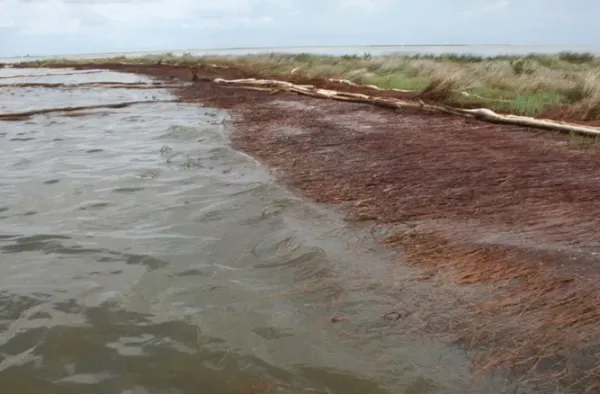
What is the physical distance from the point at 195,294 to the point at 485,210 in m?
3.43

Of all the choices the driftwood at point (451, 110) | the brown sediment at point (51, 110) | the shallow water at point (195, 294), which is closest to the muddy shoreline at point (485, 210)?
A: the driftwood at point (451, 110)

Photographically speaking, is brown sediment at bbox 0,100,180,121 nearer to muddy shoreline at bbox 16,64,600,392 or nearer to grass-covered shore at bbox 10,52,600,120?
muddy shoreline at bbox 16,64,600,392

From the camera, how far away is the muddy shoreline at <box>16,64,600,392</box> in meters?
3.44

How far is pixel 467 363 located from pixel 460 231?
7.40ft

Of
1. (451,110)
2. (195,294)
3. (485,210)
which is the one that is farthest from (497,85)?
(195,294)

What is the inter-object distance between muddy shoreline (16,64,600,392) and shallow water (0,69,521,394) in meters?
0.39

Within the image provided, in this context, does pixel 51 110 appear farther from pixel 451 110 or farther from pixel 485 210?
pixel 485 210

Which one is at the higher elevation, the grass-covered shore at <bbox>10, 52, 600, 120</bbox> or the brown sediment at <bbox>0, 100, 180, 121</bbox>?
the grass-covered shore at <bbox>10, 52, 600, 120</bbox>

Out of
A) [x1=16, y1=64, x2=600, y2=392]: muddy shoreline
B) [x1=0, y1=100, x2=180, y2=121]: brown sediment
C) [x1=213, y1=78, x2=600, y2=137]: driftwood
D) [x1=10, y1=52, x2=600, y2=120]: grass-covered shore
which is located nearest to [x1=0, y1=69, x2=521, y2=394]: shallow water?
[x1=16, y1=64, x2=600, y2=392]: muddy shoreline

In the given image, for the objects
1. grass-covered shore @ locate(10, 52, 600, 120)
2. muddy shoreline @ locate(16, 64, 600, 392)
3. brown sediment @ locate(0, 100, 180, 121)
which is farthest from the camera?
brown sediment @ locate(0, 100, 180, 121)

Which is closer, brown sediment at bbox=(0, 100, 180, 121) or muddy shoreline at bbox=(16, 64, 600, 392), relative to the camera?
muddy shoreline at bbox=(16, 64, 600, 392)

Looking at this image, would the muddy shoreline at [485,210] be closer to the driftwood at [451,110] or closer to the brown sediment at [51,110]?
the driftwood at [451,110]

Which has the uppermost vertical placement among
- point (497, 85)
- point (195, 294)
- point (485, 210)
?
point (497, 85)

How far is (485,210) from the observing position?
5.81 meters
